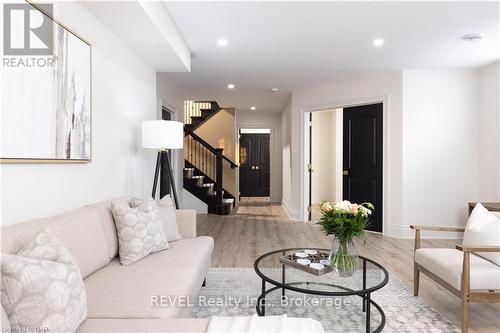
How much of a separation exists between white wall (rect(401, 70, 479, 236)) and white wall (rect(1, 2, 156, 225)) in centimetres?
382

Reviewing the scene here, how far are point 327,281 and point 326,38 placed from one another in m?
2.73

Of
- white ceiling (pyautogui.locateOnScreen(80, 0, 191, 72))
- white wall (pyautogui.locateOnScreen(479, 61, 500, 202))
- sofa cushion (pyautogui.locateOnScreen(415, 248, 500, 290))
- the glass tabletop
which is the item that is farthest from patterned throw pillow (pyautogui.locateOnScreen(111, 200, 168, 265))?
white wall (pyautogui.locateOnScreen(479, 61, 500, 202))

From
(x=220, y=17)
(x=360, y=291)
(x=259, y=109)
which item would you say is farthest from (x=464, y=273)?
(x=259, y=109)

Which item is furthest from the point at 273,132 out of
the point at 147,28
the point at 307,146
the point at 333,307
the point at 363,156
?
the point at 333,307

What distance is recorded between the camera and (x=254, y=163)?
1044cm

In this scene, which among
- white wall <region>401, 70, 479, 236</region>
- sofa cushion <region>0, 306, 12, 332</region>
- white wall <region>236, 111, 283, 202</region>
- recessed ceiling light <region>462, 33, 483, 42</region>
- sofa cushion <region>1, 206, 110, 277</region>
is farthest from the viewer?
white wall <region>236, 111, 283, 202</region>

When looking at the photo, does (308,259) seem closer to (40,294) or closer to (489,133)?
(40,294)

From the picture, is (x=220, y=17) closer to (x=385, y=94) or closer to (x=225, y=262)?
(x=225, y=262)

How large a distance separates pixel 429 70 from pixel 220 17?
11.3 ft

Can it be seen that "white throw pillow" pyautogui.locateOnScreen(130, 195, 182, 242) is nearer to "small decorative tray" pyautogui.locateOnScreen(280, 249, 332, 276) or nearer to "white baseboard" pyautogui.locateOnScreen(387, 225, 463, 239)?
"small decorative tray" pyautogui.locateOnScreen(280, 249, 332, 276)

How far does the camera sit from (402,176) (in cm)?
492

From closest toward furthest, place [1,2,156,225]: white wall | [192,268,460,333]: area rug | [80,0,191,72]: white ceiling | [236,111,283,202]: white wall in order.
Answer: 1. [1,2,156,225]: white wall
2. [192,268,460,333]: area rug
3. [80,0,191,72]: white ceiling
4. [236,111,283,202]: white wall

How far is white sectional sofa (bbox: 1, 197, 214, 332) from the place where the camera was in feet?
4.56

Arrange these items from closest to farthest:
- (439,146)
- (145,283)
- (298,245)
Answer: (145,283)
(298,245)
(439,146)
